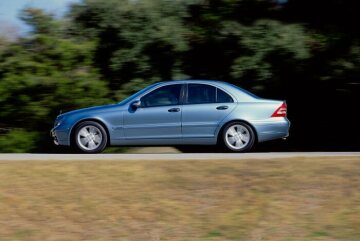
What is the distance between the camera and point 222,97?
45.5 feet

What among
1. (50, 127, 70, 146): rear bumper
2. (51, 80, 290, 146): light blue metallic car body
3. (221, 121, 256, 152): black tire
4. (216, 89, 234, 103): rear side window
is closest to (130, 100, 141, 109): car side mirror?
(51, 80, 290, 146): light blue metallic car body

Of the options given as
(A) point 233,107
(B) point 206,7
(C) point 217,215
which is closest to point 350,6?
(B) point 206,7

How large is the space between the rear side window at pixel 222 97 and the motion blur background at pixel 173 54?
3688 mm

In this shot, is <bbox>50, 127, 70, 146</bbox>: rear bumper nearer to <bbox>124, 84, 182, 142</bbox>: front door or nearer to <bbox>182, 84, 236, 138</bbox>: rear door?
<bbox>124, 84, 182, 142</bbox>: front door

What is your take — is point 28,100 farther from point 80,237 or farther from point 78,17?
point 80,237

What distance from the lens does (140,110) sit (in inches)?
542

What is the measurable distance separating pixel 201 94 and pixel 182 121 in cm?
70

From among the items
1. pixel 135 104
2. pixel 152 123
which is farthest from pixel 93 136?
pixel 152 123

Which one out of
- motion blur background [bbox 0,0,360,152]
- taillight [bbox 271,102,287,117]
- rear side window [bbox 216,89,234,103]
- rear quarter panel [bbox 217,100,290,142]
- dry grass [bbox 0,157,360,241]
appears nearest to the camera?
dry grass [bbox 0,157,360,241]

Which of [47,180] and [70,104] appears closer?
[47,180]

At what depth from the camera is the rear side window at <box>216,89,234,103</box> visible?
13.8m

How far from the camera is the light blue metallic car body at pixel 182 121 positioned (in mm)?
13617

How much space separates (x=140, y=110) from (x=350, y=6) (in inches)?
279

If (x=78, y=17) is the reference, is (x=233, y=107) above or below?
below
